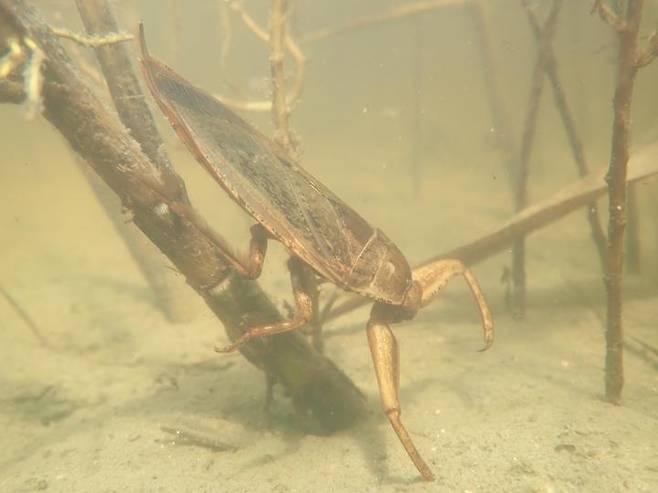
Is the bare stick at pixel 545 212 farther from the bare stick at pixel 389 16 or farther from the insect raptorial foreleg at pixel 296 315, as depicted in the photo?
the bare stick at pixel 389 16

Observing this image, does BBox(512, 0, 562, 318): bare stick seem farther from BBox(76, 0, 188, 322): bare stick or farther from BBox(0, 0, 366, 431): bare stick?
BBox(76, 0, 188, 322): bare stick

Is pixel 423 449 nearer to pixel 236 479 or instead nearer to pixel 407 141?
pixel 236 479

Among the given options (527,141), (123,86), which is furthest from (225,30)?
(527,141)

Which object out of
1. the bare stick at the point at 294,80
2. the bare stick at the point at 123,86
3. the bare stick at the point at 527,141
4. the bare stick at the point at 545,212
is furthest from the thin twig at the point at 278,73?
the bare stick at the point at 527,141

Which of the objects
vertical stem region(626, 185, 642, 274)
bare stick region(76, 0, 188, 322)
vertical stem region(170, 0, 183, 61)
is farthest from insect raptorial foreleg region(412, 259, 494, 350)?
vertical stem region(170, 0, 183, 61)

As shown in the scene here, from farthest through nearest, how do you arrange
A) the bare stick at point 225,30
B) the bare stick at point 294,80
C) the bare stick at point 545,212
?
the bare stick at point 225,30
the bare stick at point 294,80
the bare stick at point 545,212

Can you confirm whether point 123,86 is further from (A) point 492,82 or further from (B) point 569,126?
(A) point 492,82
